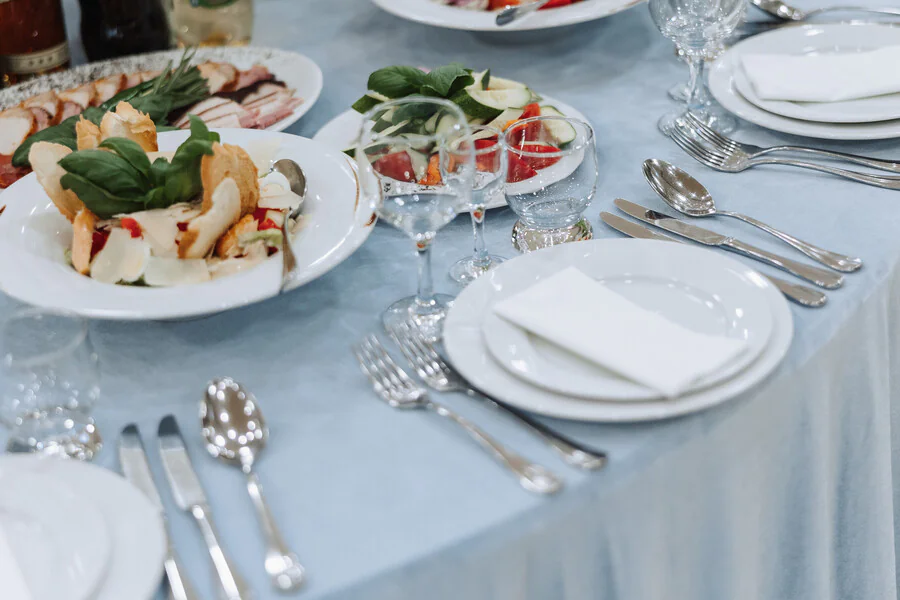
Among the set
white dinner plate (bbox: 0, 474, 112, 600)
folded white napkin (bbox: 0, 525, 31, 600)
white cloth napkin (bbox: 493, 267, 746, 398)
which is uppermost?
white cloth napkin (bbox: 493, 267, 746, 398)

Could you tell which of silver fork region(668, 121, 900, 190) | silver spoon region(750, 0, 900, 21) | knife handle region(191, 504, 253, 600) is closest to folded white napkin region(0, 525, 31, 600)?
knife handle region(191, 504, 253, 600)

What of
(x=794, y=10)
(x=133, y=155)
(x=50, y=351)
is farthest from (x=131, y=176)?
(x=794, y=10)

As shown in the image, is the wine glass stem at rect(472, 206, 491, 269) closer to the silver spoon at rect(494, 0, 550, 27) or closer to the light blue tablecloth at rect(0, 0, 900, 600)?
the light blue tablecloth at rect(0, 0, 900, 600)

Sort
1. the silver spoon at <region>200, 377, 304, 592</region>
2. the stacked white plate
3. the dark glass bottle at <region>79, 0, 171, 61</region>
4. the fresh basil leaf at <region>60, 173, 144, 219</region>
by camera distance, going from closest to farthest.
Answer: the stacked white plate
the silver spoon at <region>200, 377, 304, 592</region>
the fresh basil leaf at <region>60, 173, 144, 219</region>
the dark glass bottle at <region>79, 0, 171, 61</region>

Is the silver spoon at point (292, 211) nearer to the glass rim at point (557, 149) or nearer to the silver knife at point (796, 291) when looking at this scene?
the glass rim at point (557, 149)

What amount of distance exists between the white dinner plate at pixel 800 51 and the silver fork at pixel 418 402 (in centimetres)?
68

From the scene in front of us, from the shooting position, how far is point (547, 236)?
43.1 inches

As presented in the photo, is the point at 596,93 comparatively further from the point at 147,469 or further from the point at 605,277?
the point at 147,469

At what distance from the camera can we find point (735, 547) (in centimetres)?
88

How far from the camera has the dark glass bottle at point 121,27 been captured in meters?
1.72

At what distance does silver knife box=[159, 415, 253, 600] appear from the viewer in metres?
0.67

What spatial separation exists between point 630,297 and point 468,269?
211 millimetres

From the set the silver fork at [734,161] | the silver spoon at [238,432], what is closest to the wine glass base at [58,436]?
the silver spoon at [238,432]

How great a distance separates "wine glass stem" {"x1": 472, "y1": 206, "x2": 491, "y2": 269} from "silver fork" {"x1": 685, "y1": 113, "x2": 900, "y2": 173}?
1.36 ft
